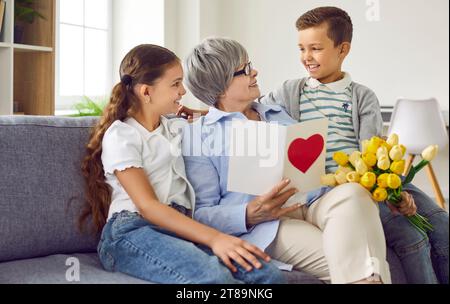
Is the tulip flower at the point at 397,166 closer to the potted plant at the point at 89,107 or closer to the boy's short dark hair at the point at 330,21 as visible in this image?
the boy's short dark hair at the point at 330,21

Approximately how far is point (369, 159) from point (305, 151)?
122 mm

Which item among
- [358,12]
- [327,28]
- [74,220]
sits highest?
[358,12]

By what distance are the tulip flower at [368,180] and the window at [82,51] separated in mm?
1980

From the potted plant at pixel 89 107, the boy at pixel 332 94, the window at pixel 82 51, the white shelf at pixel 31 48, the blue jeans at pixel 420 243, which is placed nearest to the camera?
the blue jeans at pixel 420 243

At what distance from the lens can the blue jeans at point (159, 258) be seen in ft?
3.49

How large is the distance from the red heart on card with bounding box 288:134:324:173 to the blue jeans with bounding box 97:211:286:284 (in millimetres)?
203

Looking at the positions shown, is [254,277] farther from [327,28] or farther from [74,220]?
[327,28]

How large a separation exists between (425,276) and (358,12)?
7.32 ft

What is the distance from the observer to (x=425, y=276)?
127 centimetres

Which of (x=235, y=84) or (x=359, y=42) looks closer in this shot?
(x=235, y=84)

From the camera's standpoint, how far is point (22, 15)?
2.57m

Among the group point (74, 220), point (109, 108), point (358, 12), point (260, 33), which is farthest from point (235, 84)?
point (358, 12)

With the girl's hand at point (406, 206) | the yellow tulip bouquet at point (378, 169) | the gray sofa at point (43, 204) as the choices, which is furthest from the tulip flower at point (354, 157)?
the gray sofa at point (43, 204)

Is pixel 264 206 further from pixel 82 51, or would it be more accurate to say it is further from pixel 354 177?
pixel 82 51
